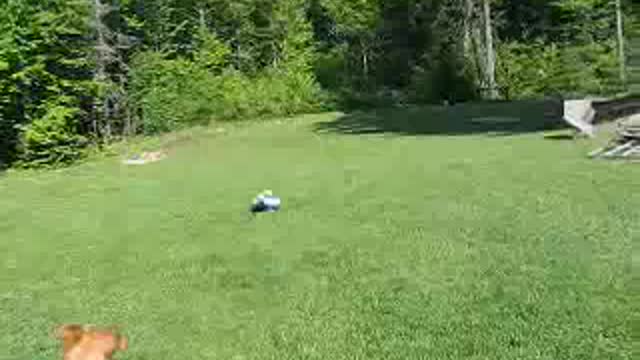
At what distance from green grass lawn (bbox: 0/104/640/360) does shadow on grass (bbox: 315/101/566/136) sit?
4.60 metres

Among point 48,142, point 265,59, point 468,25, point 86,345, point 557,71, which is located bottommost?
point 48,142

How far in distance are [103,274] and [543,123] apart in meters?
14.8

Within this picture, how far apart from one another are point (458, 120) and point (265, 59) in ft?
46.2

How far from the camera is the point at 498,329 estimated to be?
6.29 m

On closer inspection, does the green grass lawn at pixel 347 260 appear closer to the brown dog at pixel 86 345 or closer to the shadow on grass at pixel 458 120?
the brown dog at pixel 86 345

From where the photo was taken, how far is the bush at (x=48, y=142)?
78.6 feet

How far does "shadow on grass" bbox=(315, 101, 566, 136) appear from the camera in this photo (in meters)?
22.4

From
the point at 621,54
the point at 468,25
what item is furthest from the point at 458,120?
the point at 468,25

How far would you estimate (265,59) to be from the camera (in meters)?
38.2

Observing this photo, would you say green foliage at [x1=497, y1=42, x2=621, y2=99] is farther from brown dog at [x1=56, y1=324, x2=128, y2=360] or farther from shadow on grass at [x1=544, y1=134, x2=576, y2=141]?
brown dog at [x1=56, y1=324, x2=128, y2=360]

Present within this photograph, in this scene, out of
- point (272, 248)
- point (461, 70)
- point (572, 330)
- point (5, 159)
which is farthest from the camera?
point (461, 70)

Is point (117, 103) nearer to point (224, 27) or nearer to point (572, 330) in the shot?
point (224, 27)

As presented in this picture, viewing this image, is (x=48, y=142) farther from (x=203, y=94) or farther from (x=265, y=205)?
(x=265, y=205)

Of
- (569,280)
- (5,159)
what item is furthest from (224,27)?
(569,280)
